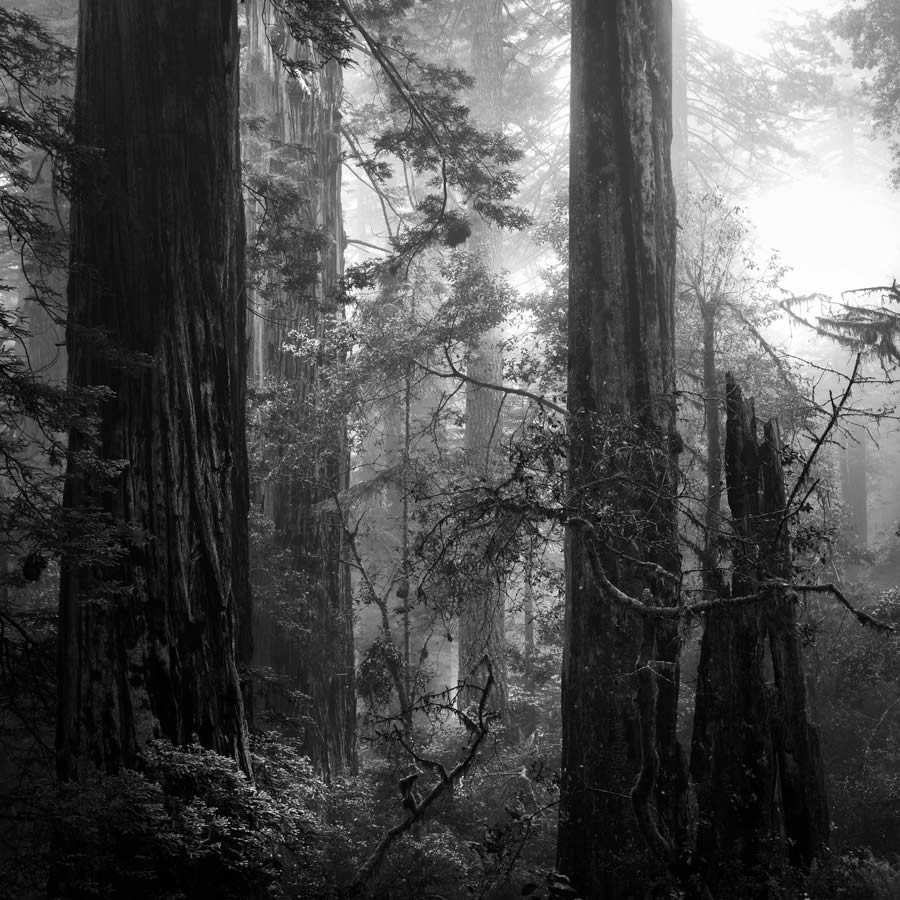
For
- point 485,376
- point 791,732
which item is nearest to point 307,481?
point 485,376

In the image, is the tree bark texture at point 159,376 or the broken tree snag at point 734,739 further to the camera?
the broken tree snag at point 734,739

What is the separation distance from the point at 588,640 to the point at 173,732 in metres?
3.42

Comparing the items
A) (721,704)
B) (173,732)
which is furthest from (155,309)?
(721,704)

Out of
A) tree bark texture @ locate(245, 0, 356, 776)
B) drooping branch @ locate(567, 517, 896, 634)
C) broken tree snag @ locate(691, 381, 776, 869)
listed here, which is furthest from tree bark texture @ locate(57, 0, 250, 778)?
tree bark texture @ locate(245, 0, 356, 776)

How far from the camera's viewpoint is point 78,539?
4.02 meters

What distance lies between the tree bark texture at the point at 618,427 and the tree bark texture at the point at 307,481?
11.1 ft

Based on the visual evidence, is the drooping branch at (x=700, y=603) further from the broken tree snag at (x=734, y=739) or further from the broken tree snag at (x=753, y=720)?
the broken tree snag at (x=734, y=739)

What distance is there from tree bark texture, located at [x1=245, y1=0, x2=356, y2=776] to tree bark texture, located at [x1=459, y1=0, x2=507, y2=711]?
5.72ft

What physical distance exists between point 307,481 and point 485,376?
5.28 meters

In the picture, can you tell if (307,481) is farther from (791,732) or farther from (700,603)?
(700,603)

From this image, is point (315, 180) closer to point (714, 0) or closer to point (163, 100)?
point (163, 100)

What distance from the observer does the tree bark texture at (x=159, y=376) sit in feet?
14.6

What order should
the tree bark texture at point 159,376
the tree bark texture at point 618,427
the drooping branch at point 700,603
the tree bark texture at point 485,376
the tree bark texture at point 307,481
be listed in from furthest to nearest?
the tree bark texture at point 485,376
the tree bark texture at point 307,481
the tree bark texture at point 618,427
the drooping branch at point 700,603
the tree bark texture at point 159,376

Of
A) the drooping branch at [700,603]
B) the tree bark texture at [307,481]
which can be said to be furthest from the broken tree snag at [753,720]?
the tree bark texture at [307,481]
